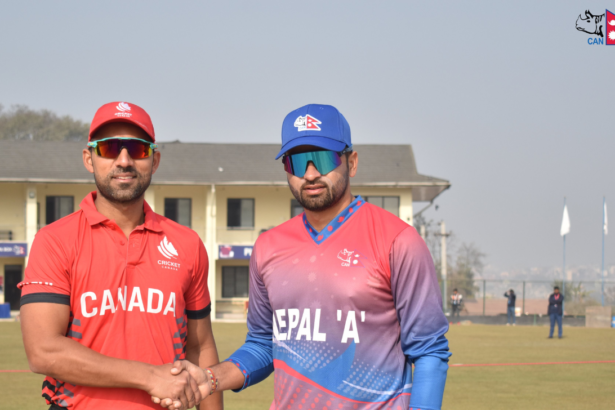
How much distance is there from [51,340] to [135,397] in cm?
52

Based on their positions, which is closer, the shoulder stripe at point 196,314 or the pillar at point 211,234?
the shoulder stripe at point 196,314

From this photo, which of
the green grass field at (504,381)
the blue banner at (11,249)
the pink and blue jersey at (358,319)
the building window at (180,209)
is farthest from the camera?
the building window at (180,209)

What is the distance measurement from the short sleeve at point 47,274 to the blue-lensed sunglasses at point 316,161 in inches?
49.7

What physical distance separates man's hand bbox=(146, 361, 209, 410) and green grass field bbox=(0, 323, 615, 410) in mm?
7027

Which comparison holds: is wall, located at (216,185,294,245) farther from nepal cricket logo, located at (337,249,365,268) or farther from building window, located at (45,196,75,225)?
nepal cricket logo, located at (337,249,365,268)

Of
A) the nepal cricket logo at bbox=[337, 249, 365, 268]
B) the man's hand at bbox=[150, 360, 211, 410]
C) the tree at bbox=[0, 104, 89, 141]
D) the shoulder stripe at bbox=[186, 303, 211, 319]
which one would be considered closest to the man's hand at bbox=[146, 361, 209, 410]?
the man's hand at bbox=[150, 360, 211, 410]

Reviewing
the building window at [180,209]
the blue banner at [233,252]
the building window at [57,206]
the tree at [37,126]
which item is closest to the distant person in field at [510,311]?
the blue banner at [233,252]

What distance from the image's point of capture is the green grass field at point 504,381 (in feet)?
36.3

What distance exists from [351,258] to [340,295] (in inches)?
7.5

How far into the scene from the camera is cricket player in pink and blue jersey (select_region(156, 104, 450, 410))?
3.23 metres

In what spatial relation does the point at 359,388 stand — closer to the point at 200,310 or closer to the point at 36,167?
the point at 200,310

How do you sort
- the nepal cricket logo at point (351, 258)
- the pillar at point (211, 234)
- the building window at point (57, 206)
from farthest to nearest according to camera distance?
the building window at point (57, 206)
the pillar at point (211, 234)
the nepal cricket logo at point (351, 258)

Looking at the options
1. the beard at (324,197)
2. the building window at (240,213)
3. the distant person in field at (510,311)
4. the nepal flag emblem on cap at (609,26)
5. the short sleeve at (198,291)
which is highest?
the nepal flag emblem on cap at (609,26)

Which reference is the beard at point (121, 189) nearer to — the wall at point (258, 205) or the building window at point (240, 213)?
the wall at point (258, 205)
